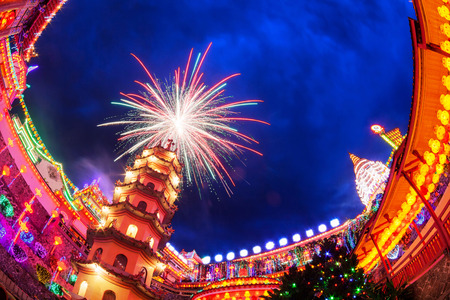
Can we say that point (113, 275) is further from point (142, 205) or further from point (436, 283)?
point (436, 283)

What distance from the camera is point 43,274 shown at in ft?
70.2

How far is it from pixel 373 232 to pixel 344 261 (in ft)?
6.34

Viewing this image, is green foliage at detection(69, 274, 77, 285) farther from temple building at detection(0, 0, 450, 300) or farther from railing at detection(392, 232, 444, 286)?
railing at detection(392, 232, 444, 286)

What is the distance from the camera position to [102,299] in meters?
18.6

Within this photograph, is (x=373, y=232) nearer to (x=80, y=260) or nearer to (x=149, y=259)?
(x=149, y=259)

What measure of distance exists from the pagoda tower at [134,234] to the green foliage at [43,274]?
3166mm

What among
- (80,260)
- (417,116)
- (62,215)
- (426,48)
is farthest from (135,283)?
(426,48)

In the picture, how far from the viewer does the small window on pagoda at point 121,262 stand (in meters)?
20.3

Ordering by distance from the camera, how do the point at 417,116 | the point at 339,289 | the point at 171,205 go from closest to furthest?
the point at 417,116 → the point at 339,289 → the point at 171,205

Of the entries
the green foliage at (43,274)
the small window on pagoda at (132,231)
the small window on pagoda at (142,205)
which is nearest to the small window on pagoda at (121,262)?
the small window on pagoda at (132,231)

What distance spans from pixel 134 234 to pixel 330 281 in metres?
14.4

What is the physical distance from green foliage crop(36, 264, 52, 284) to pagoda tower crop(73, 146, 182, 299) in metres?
3.17

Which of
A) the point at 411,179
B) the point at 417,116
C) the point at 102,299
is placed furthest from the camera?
the point at 102,299

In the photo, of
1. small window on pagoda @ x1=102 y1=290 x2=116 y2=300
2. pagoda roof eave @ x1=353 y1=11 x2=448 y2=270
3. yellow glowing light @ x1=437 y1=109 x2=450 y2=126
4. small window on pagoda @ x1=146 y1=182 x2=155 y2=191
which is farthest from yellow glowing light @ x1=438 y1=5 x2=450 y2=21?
small window on pagoda @ x1=146 y1=182 x2=155 y2=191
